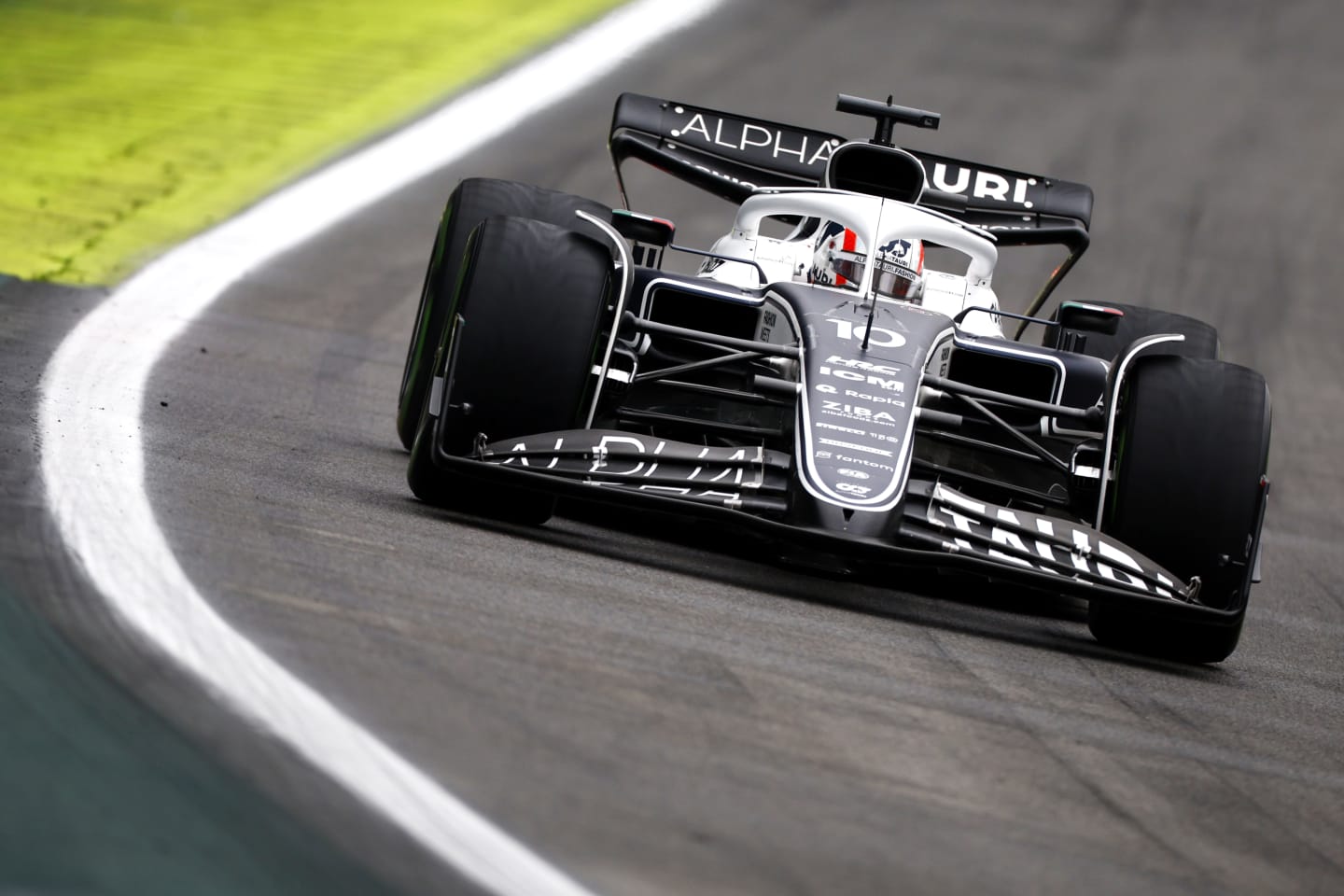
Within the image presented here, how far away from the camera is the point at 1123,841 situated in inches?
164

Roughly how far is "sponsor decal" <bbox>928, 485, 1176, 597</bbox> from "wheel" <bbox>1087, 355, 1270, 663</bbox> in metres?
0.22

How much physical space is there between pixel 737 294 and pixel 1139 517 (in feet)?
6.29

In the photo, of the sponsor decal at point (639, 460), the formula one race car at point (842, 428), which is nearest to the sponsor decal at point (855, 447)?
the formula one race car at point (842, 428)

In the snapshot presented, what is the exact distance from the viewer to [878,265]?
8.66 metres

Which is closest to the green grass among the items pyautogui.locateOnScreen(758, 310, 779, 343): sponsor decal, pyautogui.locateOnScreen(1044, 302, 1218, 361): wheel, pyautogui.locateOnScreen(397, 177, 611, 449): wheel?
pyautogui.locateOnScreen(397, 177, 611, 449): wheel

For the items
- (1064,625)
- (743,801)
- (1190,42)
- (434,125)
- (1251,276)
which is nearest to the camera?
(743,801)

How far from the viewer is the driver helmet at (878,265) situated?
8.66m

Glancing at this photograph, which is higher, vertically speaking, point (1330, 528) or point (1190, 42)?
point (1190, 42)

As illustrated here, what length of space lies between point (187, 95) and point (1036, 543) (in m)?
16.0

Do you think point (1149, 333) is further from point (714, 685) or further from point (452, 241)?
point (714, 685)

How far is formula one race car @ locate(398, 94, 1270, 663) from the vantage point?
654cm

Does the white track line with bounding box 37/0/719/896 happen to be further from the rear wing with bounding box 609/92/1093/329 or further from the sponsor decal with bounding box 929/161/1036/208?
the sponsor decal with bounding box 929/161/1036/208

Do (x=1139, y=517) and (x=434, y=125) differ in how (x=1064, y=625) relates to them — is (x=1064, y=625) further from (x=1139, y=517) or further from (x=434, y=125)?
(x=434, y=125)

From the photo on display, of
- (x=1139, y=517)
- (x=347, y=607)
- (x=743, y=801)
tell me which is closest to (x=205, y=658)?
(x=347, y=607)
